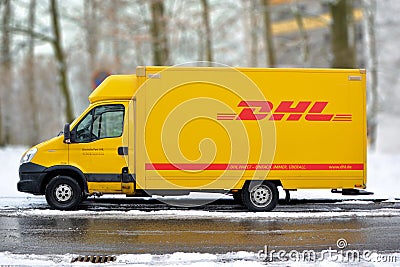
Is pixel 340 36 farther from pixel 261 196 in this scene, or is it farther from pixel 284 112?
pixel 261 196

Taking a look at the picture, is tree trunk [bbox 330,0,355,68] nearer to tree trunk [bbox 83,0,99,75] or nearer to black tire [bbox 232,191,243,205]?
black tire [bbox 232,191,243,205]

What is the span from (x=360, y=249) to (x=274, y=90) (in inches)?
159

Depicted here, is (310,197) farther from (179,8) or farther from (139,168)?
(179,8)

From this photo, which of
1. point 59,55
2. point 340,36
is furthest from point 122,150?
point 59,55

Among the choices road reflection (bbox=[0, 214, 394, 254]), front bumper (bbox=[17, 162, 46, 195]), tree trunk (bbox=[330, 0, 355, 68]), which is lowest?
road reflection (bbox=[0, 214, 394, 254])

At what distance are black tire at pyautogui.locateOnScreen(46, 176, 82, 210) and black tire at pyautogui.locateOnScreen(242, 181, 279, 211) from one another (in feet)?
11.4

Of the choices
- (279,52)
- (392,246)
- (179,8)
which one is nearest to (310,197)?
(392,246)

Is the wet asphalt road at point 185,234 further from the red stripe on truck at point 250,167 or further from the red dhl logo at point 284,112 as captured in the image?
the red dhl logo at point 284,112

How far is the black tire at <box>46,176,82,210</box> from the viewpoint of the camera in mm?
12047

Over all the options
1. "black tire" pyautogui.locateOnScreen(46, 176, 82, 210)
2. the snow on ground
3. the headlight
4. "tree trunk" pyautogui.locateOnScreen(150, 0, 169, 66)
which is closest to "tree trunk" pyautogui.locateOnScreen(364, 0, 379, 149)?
"tree trunk" pyautogui.locateOnScreen(150, 0, 169, 66)

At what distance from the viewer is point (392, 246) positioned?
9164 millimetres

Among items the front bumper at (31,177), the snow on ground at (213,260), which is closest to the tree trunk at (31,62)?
the front bumper at (31,177)

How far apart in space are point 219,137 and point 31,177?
3.99m

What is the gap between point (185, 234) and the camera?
9906mm
